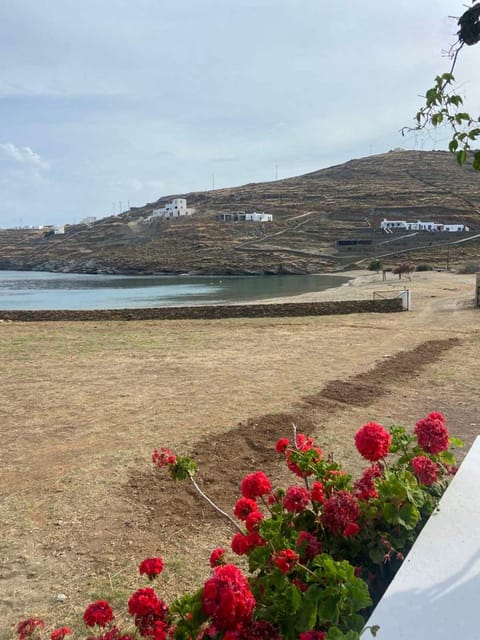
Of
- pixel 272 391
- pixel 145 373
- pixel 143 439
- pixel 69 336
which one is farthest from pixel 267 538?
pixel 69 336

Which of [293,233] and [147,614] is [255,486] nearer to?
[147,614]

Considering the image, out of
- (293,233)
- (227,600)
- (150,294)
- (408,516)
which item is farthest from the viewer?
(293,233)

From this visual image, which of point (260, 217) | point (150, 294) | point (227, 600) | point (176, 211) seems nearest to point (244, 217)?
point (260, 217)

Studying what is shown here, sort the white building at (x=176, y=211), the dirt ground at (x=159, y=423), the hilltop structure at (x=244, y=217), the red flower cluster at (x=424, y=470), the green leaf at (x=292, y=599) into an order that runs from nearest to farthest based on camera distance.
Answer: the green leaf at (x=292, y=599) < the red flower cluster at (x=424, y=470) < the dirt ground at (x=159, y=423) < the hilltop structure at (x=244, y=217) < the white building at (x=176, y=211)

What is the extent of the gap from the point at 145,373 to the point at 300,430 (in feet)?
13.3

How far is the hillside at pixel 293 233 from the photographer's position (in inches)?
2844

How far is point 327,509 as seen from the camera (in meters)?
2.07

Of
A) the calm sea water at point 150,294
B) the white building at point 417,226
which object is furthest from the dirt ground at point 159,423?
the white building at point 417,226

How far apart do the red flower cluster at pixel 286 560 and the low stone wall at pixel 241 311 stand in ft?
54.2

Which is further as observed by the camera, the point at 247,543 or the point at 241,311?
the point at 241,311

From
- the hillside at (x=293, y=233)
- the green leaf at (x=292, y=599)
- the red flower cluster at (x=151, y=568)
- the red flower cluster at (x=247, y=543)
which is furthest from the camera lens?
the hillside at (x=293, y=233)

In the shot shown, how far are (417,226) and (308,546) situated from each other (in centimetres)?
8568

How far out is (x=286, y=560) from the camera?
5.92 ft

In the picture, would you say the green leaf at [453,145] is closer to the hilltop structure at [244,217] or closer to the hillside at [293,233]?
the hillside at [293,233]
